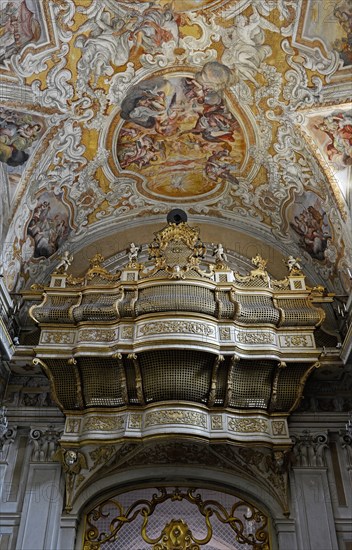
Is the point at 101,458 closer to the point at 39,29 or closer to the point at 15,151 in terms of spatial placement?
the point at 15,151

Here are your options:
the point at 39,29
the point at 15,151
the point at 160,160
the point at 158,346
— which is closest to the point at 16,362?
the point at 158,346

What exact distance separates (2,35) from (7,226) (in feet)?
11.4

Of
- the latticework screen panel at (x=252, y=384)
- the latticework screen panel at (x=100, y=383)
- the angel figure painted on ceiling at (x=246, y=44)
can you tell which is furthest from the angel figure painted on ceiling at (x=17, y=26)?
the latticework screen panel at (x=252, y=384)

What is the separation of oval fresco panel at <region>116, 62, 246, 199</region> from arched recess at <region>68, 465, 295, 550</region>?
21.0ft

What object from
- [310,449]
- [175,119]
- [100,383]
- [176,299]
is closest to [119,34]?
[175,119]

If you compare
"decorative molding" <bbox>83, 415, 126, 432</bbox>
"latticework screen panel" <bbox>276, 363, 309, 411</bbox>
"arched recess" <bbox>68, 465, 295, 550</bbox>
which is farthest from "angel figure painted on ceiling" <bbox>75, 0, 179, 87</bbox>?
"arched recess" <bbox>68, 465, 295, 550</bbox>

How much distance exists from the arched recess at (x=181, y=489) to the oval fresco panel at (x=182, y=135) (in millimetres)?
6389

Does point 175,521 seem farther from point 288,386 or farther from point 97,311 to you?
point 97,311

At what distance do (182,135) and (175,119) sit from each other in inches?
17.8

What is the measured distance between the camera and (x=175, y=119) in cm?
1132

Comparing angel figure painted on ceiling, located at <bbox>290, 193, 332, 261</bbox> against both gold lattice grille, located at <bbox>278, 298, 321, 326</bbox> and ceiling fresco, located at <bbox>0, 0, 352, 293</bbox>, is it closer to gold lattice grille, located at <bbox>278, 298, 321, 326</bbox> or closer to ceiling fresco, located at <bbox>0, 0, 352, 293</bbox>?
ceiling fresco, located at <bbox>0, 0, 352, 293</bbox>

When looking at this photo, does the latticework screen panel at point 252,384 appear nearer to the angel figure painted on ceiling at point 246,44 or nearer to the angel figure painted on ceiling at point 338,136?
the angel figure painted on ceiling at point 338,136

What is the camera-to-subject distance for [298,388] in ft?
32.1

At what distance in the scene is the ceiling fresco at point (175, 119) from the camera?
31.7ft
